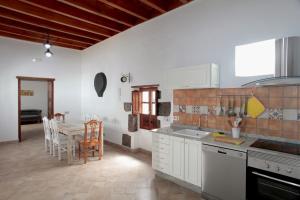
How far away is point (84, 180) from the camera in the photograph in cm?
307

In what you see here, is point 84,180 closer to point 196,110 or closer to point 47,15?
point 196,110

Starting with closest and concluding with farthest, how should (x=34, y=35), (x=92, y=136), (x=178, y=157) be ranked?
(x=178, y=157), (x=92, y=136), (x=34, y=35)

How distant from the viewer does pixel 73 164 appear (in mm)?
3785

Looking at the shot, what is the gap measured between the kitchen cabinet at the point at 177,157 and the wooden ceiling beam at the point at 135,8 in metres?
2.59

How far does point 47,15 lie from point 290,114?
186 inches

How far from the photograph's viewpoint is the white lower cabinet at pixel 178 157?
261 cm

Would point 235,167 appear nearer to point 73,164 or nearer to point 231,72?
point 231,72

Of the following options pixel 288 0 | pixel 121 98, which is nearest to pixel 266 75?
pixel 288 0

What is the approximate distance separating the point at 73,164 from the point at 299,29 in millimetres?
4360

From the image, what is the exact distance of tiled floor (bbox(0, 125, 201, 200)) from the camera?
2.61 metres

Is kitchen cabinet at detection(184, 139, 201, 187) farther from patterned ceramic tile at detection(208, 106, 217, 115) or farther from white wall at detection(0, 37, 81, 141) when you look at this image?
white wall at detection(0, 37, 81, 141)

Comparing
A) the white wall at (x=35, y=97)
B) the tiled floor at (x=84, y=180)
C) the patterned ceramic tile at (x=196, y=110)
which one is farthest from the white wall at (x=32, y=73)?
the patterned ceramic tile at (x=196, y=110)

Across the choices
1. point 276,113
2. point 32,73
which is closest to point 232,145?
point 276,113

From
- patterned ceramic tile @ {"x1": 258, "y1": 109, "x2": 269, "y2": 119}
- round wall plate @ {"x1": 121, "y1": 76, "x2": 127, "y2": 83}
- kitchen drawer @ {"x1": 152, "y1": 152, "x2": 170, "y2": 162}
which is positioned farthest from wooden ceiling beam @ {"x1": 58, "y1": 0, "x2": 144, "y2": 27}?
patterned ceramic tile @ {"x1": 258, "y1": 109, "x2": 269, "y2": 119}
